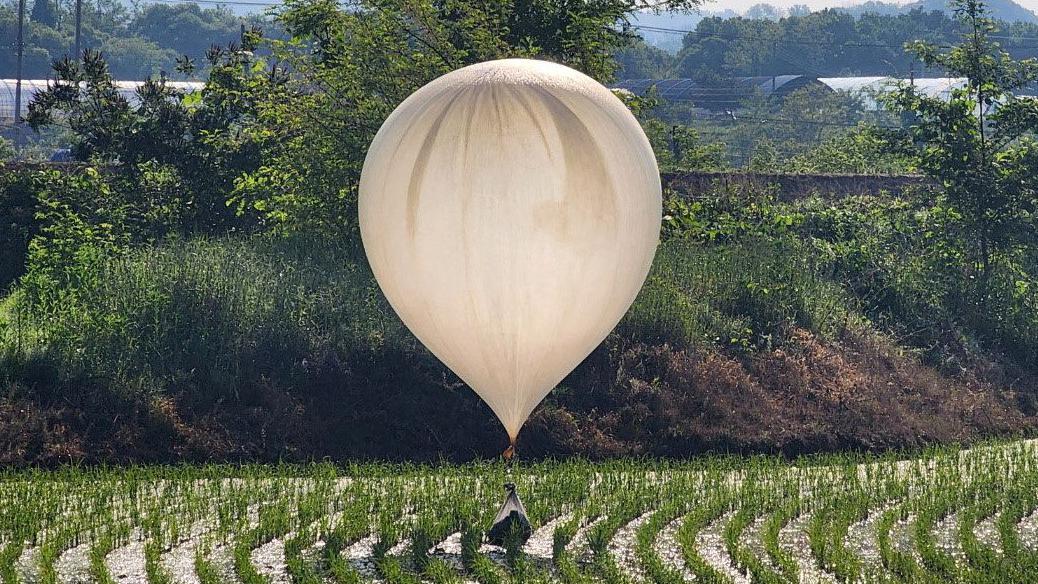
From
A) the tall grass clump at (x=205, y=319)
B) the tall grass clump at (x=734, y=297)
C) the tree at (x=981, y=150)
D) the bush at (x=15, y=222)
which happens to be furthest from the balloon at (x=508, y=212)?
the bush at (x=15, y=222)

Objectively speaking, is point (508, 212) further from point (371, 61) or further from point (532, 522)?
point (371, 61)

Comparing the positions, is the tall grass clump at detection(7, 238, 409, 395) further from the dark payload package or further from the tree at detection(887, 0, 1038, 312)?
the tree at detection(887, 0, 1038, 312)

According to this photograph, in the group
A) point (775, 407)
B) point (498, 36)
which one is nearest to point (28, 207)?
point (498, 36)

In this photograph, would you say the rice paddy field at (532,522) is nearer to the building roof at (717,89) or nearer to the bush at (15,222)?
the bush at (15,222)

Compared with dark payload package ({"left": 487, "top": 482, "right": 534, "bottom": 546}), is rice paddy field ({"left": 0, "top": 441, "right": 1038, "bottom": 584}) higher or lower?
lower

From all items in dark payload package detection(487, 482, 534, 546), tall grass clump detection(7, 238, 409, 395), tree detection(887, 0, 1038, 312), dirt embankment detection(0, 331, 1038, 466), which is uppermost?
tree detection(887, 0, 1038, 312)

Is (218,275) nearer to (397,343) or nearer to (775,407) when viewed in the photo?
(397,343)

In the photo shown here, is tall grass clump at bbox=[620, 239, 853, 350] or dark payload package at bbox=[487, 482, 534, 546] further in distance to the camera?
tall grass clump at bbox=[620, 239, 853, 350]

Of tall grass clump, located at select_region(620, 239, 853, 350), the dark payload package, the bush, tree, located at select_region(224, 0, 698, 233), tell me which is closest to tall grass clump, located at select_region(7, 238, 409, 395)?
tree, located at select_region(224, 0, 698, 233)
